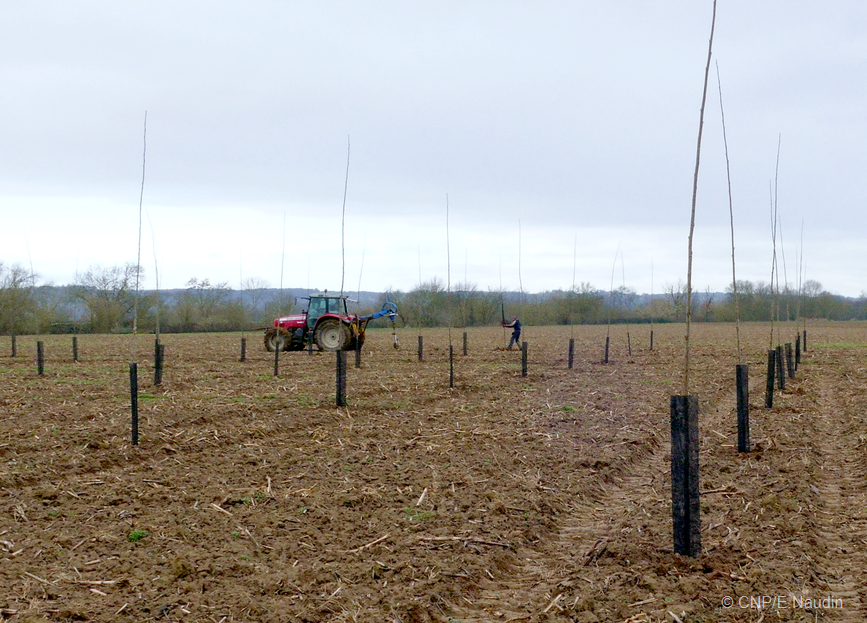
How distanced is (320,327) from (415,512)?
20.1m

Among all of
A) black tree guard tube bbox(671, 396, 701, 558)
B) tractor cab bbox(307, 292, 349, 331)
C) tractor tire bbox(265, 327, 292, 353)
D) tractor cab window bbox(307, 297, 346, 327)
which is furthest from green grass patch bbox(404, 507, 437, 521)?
tractor cab window bbox(307, 297, 346, 327)

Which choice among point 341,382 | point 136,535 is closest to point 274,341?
point 341,382

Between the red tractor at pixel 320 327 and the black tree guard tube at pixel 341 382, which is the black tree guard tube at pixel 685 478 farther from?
the red tractor at pixel 320 327

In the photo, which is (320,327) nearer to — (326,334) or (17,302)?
(326,334)

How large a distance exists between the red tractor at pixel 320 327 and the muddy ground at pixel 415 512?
39.8 ft

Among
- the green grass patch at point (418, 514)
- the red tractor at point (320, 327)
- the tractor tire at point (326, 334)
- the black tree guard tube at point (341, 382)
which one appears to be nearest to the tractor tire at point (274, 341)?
the red tractor at point (320, 327)

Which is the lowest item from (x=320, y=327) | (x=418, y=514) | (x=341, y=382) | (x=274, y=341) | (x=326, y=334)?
(x=418, y=514)

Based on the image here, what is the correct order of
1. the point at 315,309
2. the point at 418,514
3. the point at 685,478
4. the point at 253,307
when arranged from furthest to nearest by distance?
the point at 253,307
the point at 315,309
the point at 418,514
the point at 685,478

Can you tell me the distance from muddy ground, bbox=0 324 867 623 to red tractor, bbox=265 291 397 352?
12.1m

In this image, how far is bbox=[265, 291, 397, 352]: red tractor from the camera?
25797 millimetres

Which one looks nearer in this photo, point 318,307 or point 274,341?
point 318,307

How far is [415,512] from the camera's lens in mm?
6441

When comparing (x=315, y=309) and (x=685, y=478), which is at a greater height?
(x=315, y=309)

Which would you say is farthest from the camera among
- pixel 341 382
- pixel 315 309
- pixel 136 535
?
pixel 315 309
